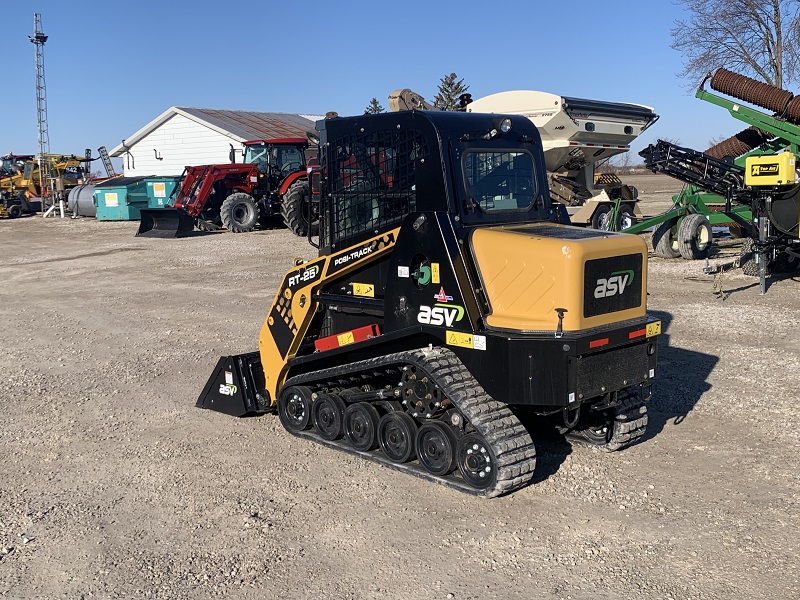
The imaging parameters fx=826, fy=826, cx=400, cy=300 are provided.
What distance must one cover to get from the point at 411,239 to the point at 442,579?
229 centimetres

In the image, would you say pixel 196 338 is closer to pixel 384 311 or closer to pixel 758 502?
pixel 384 311

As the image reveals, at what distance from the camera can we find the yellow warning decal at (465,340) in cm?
528

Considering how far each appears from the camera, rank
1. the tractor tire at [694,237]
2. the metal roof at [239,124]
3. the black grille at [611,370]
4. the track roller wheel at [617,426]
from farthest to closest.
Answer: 1. the metal roof at [239,124]
2. the tractor tire at [694,237]
3. the track roller wheel at [617,426]
4. the black grille at [611,370]

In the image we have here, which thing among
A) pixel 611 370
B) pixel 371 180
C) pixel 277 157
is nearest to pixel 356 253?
pixel 371 180

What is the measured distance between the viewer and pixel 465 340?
211 inches

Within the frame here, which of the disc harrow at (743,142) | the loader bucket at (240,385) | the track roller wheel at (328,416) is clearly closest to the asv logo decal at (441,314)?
the track roller wheel at (328,416)

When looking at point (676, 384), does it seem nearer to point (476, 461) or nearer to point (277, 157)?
point (476, 461)

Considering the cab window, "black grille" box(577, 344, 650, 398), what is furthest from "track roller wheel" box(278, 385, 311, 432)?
"black grille" box(577, 344, 650, 398)

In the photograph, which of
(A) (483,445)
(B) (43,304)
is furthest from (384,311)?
(B) (43,304)

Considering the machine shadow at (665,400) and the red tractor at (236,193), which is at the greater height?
the red tractor at (236,193)

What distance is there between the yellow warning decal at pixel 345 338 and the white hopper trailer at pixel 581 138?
40.2 feet

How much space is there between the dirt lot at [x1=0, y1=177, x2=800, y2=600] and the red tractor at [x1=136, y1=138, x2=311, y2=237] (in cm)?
1413

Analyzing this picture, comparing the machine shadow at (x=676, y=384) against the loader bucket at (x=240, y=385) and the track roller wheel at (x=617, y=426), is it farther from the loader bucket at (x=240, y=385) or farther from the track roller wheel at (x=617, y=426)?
the loader bucket at (x=240, y=385)

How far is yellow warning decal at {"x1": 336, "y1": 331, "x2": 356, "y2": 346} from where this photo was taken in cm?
623
